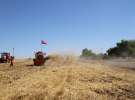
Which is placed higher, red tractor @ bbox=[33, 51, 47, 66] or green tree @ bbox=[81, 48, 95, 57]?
green tree @ bbox=[81, 48, 95, 57]

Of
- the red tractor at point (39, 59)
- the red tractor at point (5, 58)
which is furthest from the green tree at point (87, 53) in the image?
the red tractor at point (39, 59)

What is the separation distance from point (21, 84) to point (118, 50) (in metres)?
84.5

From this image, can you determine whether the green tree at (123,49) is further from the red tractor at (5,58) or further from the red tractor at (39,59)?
the red tractor at (39,59)

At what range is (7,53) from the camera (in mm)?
50188

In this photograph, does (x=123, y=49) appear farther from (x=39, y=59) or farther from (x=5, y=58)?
(x=39, y=59)

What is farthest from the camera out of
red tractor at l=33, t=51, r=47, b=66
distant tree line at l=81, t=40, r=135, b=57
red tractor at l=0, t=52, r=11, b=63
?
distant tree line at l=81, t=40, r=135, b=57

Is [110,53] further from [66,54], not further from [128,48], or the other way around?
[66,54]

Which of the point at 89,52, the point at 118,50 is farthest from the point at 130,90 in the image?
the point at 89,52

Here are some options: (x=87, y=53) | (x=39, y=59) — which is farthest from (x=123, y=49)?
(x=39, y=59)

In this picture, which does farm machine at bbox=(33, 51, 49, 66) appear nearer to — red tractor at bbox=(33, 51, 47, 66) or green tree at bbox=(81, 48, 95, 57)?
red tractor at bbox=(33, 51, 47, 66)

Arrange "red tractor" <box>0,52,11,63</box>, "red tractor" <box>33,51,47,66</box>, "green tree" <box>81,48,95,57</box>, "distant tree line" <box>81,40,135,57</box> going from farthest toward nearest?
"green tree" <box>81,48,95,57</box>
"distant tree line" <box>81,40,135,57</box>
"red tractor" <box>0,52,11,63</box>
"red tractor" <box>33,51,47,66</box>

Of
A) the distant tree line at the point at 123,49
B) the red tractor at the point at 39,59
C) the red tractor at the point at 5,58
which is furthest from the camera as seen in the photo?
the distant tree line at the point at 123,49

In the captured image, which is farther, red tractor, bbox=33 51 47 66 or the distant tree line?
the distant tree line

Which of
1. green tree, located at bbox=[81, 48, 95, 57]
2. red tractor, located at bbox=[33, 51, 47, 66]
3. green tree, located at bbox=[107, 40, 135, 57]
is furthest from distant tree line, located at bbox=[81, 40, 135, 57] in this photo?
red tractor, located at bbox=[33, 51, 47, 66]
